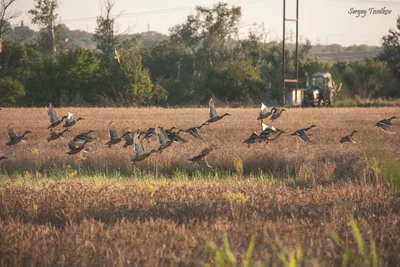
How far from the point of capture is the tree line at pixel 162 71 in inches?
1845

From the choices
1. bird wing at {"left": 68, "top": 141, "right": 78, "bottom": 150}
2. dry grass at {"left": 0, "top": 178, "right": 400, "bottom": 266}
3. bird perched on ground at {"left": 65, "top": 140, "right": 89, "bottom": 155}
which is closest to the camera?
dry grass at {"left": 0, "top": 178, "right": 400, "bottom": 266}

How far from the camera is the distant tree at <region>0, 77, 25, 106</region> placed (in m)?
45.4

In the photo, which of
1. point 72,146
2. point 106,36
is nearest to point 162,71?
point 106,36

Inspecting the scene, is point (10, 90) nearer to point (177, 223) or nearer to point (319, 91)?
point (319, 91)

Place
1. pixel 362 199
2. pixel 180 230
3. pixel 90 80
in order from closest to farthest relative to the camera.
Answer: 1. pixel 180 230
2. pixel 362 199
3. pixel 90 80

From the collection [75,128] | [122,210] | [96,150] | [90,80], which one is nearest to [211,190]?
[122,210]

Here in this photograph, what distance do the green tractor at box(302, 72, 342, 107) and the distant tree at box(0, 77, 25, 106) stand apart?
19.3 metres

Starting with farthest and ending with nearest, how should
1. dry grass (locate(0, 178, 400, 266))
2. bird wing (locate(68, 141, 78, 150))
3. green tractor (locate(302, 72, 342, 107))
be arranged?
green tractor (locate(302, 72, 342, 107))
bird wing (locate(68, 141, 78, 150))
dry grass (locate(0, 178, 400, 266))

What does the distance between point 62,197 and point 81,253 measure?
2.90 meters

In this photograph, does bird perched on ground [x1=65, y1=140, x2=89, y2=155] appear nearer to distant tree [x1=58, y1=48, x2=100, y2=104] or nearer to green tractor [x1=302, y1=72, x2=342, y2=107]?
green tractor [x1=302, y1=72, x2=342, y2=107]

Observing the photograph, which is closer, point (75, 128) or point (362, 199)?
point (362, 199)

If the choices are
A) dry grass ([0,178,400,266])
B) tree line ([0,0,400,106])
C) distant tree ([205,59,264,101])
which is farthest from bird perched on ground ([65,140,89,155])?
distant tree ([205,59,264,101])

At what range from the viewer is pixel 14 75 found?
51.0 meters

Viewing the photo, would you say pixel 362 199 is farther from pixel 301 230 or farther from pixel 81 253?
pixel 81 253
